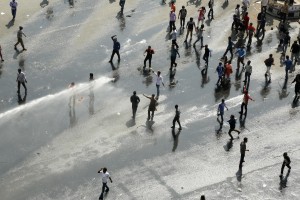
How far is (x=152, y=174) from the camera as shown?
21.9 metres

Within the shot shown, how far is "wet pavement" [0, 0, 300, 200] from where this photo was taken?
2147 cm

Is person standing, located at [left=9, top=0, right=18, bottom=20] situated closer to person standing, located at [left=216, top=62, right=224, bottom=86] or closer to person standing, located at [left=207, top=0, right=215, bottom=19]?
person standing, located at [left=207, top=0, right=215, bottom=19]

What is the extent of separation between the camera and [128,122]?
2502 centimetres

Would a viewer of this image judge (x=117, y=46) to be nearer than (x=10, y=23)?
Yes

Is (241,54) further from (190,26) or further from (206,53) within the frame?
(190,26)

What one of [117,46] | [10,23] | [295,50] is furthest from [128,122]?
[10,23]

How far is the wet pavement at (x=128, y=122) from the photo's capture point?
21469 mm

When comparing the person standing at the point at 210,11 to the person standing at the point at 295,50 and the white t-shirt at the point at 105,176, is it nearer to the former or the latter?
the person standing at the point at 295,50

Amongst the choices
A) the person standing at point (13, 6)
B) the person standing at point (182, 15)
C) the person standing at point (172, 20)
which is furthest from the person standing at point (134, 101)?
the person standing at point (13, 6)

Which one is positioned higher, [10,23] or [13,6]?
[13,6]

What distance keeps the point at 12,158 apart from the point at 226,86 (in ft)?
34.6

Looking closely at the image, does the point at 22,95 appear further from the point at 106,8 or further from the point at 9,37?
the point at 106,8

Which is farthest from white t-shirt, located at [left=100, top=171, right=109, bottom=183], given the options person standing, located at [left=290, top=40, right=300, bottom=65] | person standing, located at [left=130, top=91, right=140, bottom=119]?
person standing, located at [left=290, top=40, right=300, bottom=65]

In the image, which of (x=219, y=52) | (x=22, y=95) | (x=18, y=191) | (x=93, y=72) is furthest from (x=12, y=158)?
(x=219, y=52)
